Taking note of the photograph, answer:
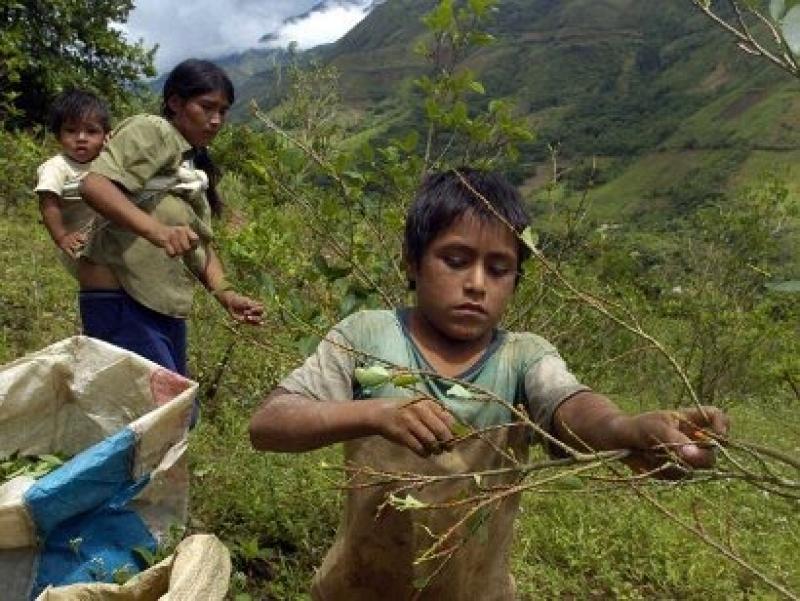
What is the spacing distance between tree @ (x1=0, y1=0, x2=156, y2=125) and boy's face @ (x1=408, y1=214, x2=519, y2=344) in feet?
34.4

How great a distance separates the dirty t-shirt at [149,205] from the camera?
2744 millimetres

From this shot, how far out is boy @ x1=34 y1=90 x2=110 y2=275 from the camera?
10.0ft

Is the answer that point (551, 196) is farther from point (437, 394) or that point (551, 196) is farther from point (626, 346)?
point (626, 346)

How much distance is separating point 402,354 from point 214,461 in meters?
2.18

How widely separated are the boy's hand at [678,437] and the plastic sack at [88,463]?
58.8 inches

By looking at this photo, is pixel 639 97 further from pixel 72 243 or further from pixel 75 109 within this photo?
pixel 72 243

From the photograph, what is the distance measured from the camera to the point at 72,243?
9.80 feet

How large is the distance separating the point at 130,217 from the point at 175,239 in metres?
0.17

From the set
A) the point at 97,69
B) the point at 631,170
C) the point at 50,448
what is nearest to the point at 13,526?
the point at 50,448

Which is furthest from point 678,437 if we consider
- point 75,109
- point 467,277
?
point 75,109

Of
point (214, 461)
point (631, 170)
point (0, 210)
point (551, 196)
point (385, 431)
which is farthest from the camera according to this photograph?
point (631, 170)

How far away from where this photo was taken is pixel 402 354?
5.44 ft

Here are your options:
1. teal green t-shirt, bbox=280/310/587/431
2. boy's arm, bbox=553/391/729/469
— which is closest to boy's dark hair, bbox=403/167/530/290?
teal green t-shirt, bbox=280/310/587/431

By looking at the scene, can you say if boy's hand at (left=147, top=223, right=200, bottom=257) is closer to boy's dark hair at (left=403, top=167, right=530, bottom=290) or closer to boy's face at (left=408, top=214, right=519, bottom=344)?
boy's dark hair at (left=403, top=167, right=530, bottom=290)
